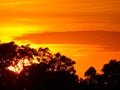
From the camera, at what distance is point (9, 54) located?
91.0 metres

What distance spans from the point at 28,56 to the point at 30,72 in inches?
149

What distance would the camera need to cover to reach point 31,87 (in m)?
87.0

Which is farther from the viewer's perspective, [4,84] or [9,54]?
[9,54]

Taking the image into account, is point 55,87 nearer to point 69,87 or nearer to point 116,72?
point 69,87

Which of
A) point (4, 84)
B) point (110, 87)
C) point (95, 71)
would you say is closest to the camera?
point (4, 84)

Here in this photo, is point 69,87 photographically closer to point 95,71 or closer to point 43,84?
point 43,84

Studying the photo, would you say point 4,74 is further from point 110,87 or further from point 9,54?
point 110,87

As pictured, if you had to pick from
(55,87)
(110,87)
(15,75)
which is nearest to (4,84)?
(15,75)

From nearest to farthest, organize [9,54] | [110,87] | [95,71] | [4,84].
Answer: [4,84], [9,54], [110,87], [95,71]

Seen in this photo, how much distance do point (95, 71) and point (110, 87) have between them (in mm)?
7458

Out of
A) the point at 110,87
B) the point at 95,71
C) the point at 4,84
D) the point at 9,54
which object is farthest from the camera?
the point at 95,71

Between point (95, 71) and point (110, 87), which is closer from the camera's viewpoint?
point (110, 87)

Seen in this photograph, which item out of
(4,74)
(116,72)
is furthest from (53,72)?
(116,72)

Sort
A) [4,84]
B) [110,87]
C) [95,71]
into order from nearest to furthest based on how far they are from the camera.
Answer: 1. [4,84]
2. [110,87]
3. [95,71]
